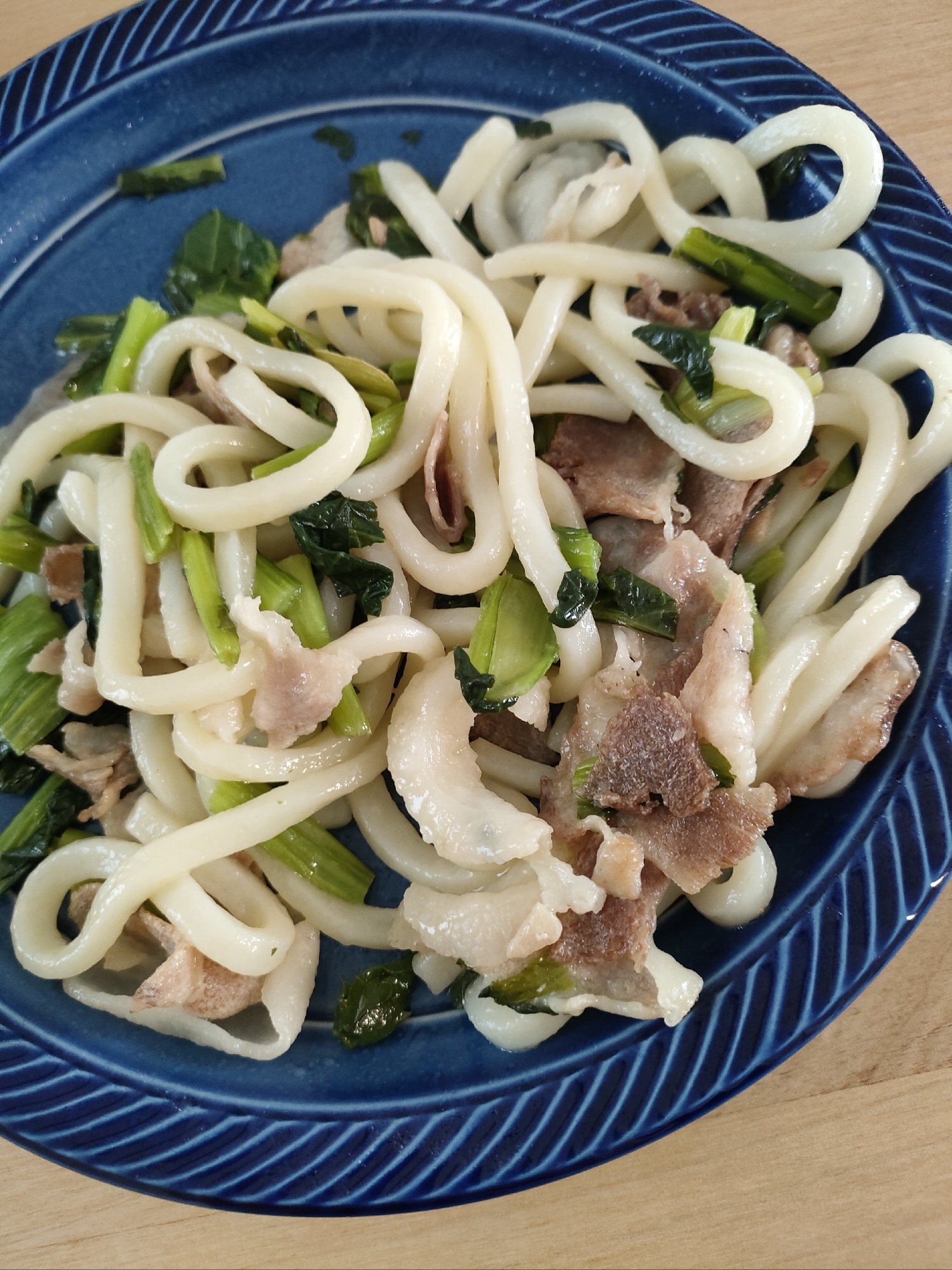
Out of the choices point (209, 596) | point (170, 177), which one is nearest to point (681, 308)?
point (209, 596)

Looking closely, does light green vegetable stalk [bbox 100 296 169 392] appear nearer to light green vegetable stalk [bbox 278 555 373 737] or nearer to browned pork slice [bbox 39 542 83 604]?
browned pork slice [bbox 39 542 83 604]

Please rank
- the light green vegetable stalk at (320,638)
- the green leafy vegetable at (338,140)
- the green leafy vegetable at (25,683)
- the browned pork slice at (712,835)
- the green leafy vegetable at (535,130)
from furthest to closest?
the green leafy vegetable at (338,140)
the green leafy vegetable at (535,130)
the green leafy vegetable at (25,683)
the light green vegetable stalk at (320,638)
the browned pork slice at (712,835)

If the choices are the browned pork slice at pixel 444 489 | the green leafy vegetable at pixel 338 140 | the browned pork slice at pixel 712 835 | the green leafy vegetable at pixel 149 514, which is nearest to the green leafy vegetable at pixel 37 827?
the green leafy vegetable at pixel 149 514

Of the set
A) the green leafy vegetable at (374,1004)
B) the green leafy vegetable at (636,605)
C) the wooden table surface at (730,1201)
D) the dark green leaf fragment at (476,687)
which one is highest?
the green leafy vegetable at (636,605)

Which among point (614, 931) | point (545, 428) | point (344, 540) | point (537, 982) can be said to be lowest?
point (537, 982)

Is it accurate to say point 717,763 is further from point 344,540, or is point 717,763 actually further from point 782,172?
point 782,172

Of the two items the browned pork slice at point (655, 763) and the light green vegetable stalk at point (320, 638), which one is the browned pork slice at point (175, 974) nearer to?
the light green vegetable stalk at point (320, 638)
